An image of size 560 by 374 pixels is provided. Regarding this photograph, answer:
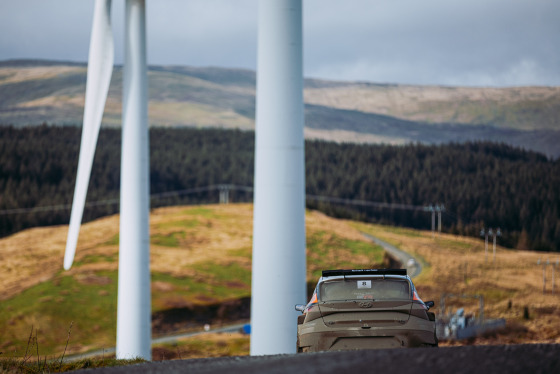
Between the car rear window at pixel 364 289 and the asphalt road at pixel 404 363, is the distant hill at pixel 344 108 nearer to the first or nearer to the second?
the car rear window at pixel 364 289

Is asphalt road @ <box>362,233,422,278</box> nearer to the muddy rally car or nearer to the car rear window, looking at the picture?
the car rear window

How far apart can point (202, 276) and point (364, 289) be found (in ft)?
339

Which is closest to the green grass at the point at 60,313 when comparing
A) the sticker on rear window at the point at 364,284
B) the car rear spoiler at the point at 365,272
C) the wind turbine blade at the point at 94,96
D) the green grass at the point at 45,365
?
the wind turbine blade at the point at 94,96

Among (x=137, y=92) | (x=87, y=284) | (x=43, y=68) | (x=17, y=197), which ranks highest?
(x=43, y=68)

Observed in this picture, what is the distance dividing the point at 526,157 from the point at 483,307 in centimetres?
4171

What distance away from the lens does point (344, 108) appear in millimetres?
171750

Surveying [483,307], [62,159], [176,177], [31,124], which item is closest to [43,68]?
[31,124]

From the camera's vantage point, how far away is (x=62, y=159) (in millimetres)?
150500

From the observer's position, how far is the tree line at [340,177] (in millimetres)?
122188

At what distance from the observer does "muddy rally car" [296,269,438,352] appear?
15.9 metres

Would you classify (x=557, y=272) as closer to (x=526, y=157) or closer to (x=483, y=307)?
(x=483, y=307)

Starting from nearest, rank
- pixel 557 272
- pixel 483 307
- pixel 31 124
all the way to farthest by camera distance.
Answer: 1. pixel 483 307
2. pixel 557 272
3. pixel 31 124

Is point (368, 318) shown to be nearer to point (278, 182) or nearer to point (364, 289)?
point (364, 289)

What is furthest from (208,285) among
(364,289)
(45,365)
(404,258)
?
(364,289)
